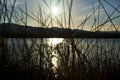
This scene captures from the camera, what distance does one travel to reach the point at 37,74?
259 centimetres

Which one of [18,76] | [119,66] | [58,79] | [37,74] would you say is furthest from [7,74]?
[119,66]

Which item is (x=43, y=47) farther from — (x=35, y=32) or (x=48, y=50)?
(x=35, y=32)

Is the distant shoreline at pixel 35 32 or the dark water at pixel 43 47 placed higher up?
the distant shoreline at pixel 35 32

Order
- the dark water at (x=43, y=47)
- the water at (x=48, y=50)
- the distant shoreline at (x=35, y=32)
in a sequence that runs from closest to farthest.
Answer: the water at (x=48, y=50) → the dark water at (x=43, y=47) → the distant shoreline at (x=35, y=32)

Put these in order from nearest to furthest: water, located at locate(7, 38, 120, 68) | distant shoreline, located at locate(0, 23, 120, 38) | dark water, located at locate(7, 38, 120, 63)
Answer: water, located at locate(7, 38, 120, 68) < dark water, located at locate(7, 38, 120, 63) < distant shoreline, located at locate(0, 23, 120, 38)

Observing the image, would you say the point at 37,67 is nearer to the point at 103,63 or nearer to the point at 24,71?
the point at 24,71

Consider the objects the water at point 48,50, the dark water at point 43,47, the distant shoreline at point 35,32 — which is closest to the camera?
the water at point 48,50


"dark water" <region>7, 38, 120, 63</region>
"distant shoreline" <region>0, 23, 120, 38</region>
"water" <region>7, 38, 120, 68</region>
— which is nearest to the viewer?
"water" <region>7, 38, 120, 68</region>

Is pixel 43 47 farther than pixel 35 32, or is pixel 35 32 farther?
pixel 35 32

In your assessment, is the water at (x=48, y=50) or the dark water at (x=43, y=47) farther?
the dark water at (x=43, y=47)

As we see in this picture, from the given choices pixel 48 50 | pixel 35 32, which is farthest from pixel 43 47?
pixel 35 32

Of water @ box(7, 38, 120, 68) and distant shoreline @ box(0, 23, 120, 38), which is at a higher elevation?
distant shoreline @ box(0, 23, 120, 38)

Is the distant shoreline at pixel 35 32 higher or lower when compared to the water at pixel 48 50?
higher

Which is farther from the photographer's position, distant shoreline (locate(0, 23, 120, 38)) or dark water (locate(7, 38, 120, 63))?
distant shoreline (locate(0, 23, 120, 38))
